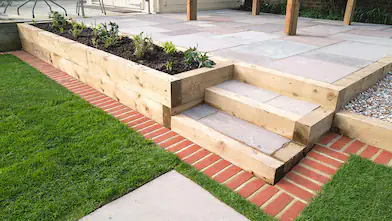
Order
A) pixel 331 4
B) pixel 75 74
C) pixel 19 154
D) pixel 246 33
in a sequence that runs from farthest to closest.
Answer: pixel 331 4
pixel 246 33
pixel 75 74
pixel 19 154

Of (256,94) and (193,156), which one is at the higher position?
(256,94)

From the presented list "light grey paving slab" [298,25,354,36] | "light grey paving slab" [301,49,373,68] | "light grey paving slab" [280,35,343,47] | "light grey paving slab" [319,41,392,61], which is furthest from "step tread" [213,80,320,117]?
"light grey paving slab" [298,25,354,36]

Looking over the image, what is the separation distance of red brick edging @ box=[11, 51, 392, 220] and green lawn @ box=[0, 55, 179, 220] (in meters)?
0.20

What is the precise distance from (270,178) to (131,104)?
184cm

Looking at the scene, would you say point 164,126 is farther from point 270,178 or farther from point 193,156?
point 270,178

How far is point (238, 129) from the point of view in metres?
2.70

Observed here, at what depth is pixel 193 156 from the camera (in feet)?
8.20

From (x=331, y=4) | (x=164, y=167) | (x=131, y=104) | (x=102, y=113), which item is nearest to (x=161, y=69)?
(x=131, y=104)

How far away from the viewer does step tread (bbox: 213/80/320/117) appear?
8.93ft

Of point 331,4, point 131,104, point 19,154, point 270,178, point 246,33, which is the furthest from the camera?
point 331,4

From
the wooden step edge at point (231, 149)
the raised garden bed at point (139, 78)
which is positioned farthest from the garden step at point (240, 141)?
the raised garden bed at point (139, 78)

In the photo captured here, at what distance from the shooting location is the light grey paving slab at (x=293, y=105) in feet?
8.80

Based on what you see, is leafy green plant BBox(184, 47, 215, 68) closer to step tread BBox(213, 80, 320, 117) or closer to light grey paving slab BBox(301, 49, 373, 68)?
step tread BBox(213, 80, 320, 117)

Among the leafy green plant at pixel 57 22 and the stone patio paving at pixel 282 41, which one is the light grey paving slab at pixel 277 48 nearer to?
the stone patio paving at pixel 282 41
